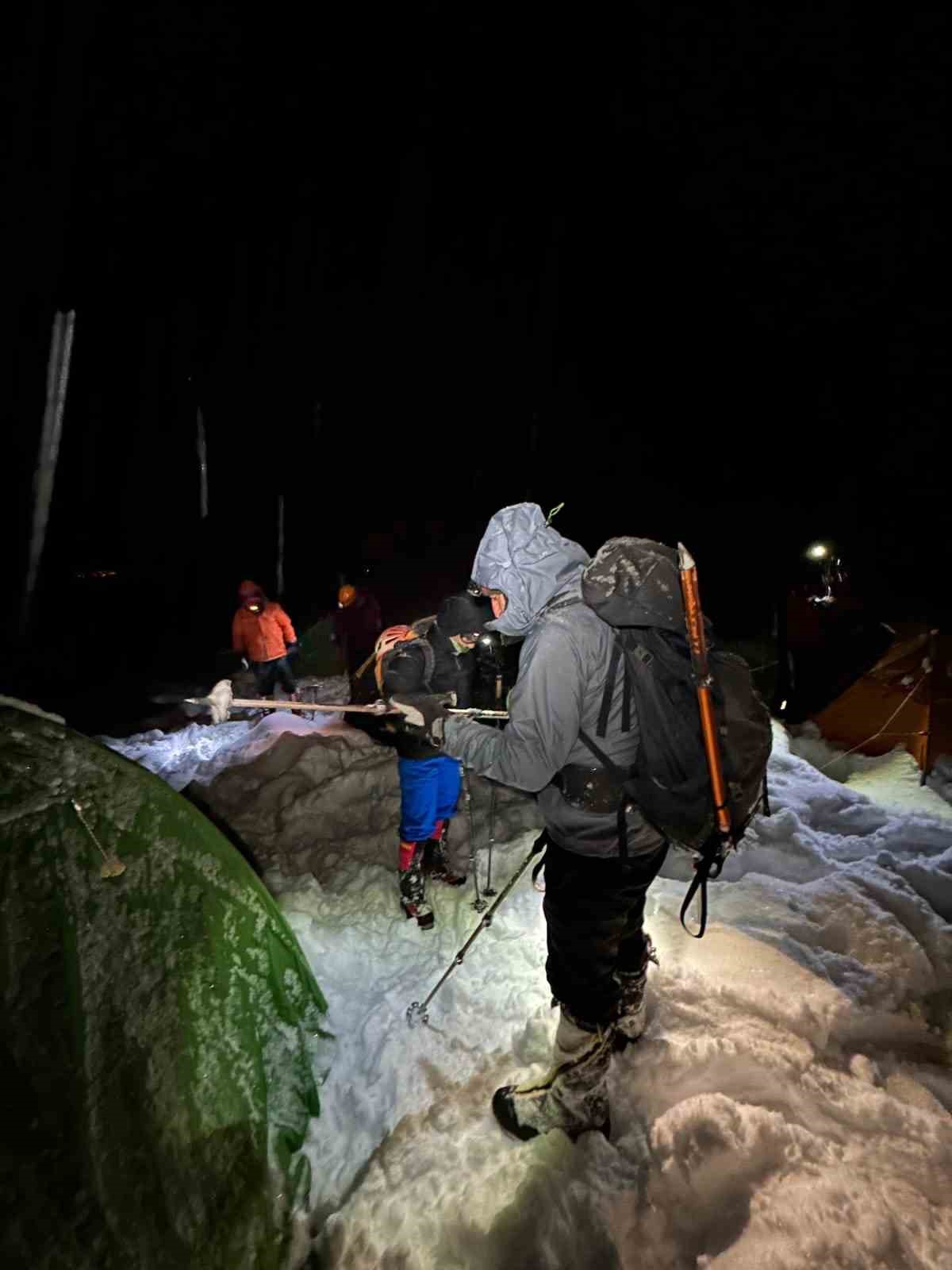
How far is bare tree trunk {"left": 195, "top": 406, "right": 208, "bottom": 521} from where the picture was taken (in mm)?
30123

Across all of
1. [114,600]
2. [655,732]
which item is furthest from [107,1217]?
[114,600]

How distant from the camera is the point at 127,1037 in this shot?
207 cm

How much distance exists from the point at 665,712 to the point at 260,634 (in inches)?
318

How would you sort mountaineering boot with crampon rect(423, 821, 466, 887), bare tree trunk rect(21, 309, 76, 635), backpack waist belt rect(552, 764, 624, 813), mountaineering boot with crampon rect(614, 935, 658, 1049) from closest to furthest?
backpack waist belt rect(552, 764, 624, 813), mountaineering boot with crampon rect(614, 935, 658, 1049), mountaineering boot with crampon rect(423, 821, 466, 887), bare tree trunk rect(21, 309, 76, 635)

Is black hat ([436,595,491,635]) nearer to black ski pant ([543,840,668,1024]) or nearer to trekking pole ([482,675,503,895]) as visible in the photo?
trekking pole ([482,675,503,895])

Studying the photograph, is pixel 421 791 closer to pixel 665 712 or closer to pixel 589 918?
pixel 589 918

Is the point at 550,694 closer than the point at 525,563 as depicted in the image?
Yes

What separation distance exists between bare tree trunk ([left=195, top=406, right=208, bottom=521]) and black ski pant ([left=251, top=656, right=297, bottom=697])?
23.6 metres

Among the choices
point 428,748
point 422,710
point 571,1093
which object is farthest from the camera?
point 428,748

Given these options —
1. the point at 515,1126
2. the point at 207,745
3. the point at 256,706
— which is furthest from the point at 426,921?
the point at 207,745

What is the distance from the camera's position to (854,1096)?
8.46ft

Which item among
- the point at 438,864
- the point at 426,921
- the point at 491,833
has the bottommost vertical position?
the point at 426,921

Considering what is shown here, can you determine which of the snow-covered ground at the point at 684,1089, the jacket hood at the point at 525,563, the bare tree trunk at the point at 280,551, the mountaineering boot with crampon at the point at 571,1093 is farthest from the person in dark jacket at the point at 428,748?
the bare tree trunk at the point at 280,551

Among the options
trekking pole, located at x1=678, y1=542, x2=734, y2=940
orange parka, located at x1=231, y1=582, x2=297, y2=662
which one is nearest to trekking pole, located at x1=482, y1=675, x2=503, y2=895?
trekking pole, located at x1=678, y1=542, x2=734, y2=940
